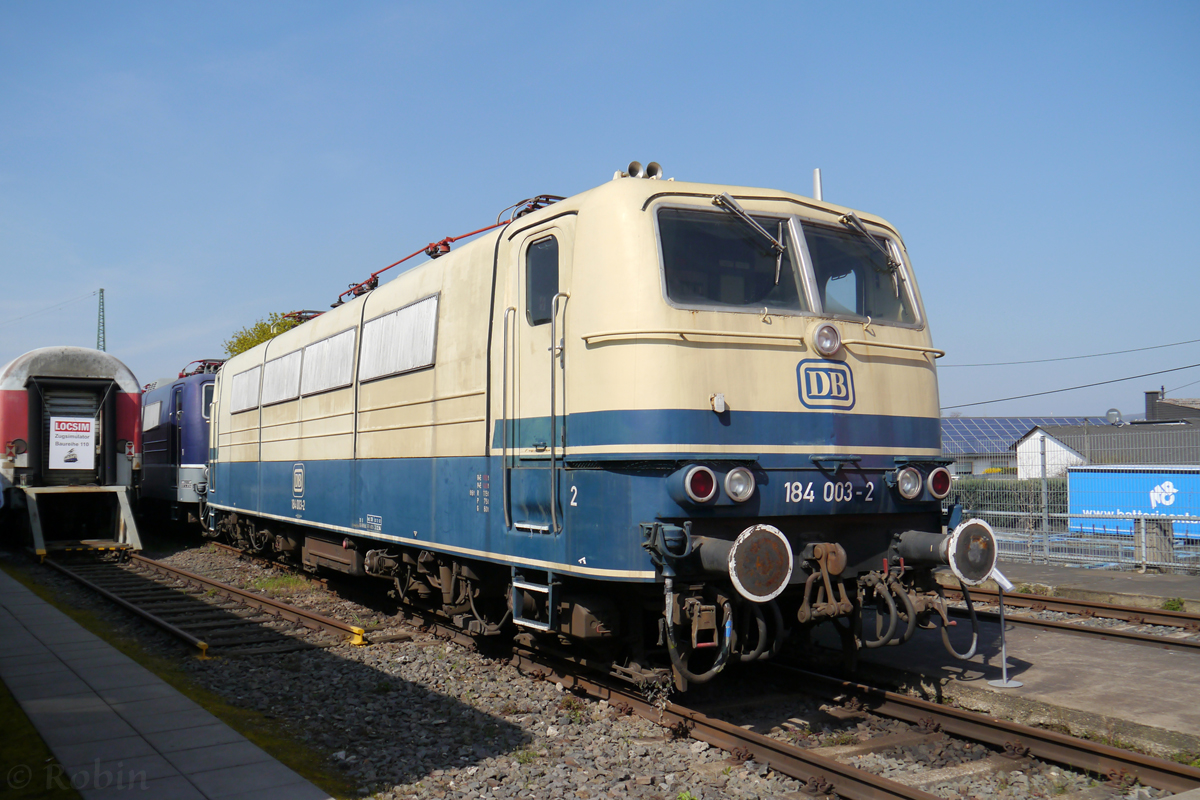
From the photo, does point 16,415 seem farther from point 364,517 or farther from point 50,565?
point 364,517

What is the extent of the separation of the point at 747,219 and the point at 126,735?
548 centimetres

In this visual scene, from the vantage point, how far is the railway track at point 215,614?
367 inches

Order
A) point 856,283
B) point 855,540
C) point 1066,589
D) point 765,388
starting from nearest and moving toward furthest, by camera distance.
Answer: point 765,388 < point 855,540 < point 856,283 < point 1066,589

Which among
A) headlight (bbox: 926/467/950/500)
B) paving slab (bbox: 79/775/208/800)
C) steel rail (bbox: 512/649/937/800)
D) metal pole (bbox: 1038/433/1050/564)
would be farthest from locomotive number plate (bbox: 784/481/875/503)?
metal pole (bbox: 1038/433/1050/564)

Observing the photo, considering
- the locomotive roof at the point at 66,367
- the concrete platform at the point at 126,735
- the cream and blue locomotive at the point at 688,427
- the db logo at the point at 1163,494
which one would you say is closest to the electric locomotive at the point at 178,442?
the locomotive roof at the point at 66,367

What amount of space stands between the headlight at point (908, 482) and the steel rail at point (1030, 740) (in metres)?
1.46

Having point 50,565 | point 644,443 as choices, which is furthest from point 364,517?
point 50,565

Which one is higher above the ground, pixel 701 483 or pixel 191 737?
pixel 701 483

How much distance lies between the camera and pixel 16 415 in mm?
16953

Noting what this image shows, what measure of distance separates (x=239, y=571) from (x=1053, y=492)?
14471mm

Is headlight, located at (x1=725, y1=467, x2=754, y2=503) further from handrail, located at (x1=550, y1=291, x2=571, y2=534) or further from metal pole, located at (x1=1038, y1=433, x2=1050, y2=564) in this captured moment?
metal pole, located at (x1=1038, y1=433, x2=1050, y2=564)

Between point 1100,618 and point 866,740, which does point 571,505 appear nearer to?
point 866,740

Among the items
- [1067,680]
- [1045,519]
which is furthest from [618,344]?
[1045,519]

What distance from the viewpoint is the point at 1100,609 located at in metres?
10.4
